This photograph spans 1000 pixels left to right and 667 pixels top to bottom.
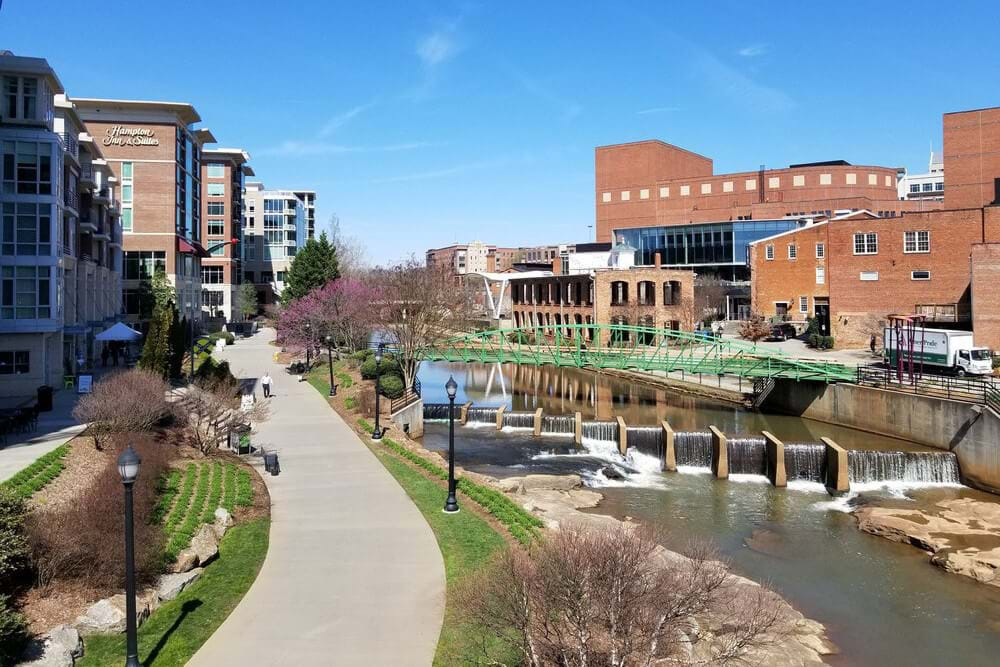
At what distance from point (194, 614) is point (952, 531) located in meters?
21.2

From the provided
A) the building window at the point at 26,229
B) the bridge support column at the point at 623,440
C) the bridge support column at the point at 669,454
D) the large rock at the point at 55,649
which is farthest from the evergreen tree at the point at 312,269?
the large rock at the point at 55,649

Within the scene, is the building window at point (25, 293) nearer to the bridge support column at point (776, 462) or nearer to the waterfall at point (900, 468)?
the bridge support column at point (776, 462)

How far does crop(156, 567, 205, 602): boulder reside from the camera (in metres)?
12.6

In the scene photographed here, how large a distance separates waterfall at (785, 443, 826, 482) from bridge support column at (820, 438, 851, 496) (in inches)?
24.2

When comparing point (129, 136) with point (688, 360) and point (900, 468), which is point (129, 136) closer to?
point (688, 360)

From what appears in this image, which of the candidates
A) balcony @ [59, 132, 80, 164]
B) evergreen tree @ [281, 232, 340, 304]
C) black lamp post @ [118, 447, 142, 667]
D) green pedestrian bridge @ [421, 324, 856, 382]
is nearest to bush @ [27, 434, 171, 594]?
black lamp post @ [118, 447, 142, 667]

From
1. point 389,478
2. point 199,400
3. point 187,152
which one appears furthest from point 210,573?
point 187,152

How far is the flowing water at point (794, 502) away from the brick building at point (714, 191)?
2409 inches

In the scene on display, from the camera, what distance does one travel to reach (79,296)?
1617 inches

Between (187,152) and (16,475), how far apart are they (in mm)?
58525

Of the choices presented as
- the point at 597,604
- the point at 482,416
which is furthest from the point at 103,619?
the point at 482,416

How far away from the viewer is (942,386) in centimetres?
3209

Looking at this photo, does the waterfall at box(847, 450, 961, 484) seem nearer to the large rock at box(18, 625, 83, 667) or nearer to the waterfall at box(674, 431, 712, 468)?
the waterfall at box(674, 431, 712, 468)

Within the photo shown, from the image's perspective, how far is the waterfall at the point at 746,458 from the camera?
2911 cm
